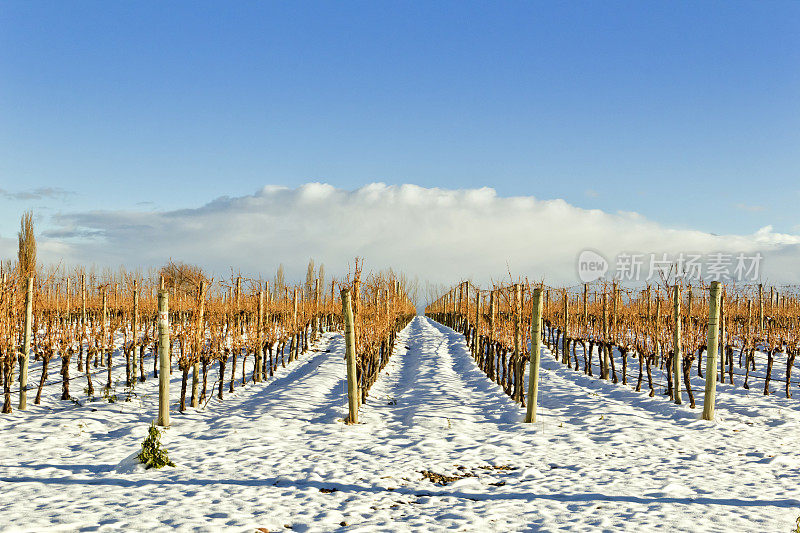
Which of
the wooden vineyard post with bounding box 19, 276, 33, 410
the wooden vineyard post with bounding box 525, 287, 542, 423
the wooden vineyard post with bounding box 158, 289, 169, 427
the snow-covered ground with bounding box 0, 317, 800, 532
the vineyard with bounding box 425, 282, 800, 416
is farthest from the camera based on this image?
the vineyard with bounding box 425, 282, 800, 416

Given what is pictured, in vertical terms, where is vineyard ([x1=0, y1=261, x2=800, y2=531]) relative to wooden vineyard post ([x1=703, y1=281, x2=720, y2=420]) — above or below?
below

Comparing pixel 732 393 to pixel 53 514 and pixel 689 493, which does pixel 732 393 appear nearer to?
pixel 689 493

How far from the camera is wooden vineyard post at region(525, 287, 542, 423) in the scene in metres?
8.53

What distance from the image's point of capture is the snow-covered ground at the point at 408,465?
4.69m

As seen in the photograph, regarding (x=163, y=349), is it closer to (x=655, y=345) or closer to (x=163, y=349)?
(x=163, y=349)

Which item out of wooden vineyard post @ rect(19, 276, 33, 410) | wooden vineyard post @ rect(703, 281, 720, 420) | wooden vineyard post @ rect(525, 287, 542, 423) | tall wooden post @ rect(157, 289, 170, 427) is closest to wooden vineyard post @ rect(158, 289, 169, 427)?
tall wooden post @ rect(157, 289, 170, 427)

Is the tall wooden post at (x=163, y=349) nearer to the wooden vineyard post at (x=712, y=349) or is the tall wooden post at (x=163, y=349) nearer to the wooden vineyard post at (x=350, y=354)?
the wooden vineyard post at (x=350, y=354)

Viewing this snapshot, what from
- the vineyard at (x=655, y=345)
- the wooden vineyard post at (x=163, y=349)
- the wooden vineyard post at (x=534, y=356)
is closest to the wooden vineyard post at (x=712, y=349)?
the vineyard at (x=655, y=345)

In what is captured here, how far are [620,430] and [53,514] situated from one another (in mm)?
7642

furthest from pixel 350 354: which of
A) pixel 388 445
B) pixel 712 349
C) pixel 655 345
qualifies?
pixel 655 345

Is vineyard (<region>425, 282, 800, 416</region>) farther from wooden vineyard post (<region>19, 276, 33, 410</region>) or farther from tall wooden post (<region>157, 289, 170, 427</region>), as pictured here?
wooden vineyard post (<region>19, 276, 33, 410</region>)

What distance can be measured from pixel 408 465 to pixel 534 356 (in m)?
3.13

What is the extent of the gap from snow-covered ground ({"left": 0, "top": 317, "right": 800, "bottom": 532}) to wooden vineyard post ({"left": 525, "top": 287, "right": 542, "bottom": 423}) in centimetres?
29

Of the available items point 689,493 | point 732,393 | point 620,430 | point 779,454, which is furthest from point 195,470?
point 732,393
